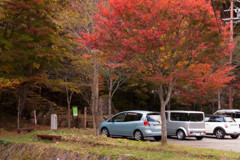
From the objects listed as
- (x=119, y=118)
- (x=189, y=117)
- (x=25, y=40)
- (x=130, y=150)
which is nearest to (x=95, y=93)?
(x=119, y=118)

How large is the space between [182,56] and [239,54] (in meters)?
18.2

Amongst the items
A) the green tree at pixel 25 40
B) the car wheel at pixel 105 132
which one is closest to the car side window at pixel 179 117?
the car wheel at pixel 105 132

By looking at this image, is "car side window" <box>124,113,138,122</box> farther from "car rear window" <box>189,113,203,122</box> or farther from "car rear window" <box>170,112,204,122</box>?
"car rear window" <box>189,113,203,122</box>

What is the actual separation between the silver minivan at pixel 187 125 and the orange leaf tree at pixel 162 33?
18.8 feet

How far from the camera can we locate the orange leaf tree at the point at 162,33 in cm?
947

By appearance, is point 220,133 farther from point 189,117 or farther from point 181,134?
point 181,134

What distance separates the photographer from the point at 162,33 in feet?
31.0

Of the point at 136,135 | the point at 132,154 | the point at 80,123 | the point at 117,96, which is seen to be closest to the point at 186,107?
the point at 117,96

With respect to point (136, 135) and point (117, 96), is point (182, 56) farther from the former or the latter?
point (117, 96)

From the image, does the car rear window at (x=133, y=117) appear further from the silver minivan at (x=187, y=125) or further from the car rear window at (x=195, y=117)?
the car rear window at (x=195, y=117)

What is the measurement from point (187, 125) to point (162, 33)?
7.41 metres

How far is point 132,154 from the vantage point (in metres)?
8.18

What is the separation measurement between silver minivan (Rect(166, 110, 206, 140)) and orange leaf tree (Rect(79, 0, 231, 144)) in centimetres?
573

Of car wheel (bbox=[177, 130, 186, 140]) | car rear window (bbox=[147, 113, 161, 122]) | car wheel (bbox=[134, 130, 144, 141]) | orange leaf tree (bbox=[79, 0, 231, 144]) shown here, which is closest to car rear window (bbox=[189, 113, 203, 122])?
car wheel (bbox=[177, 130, 186, 140])
